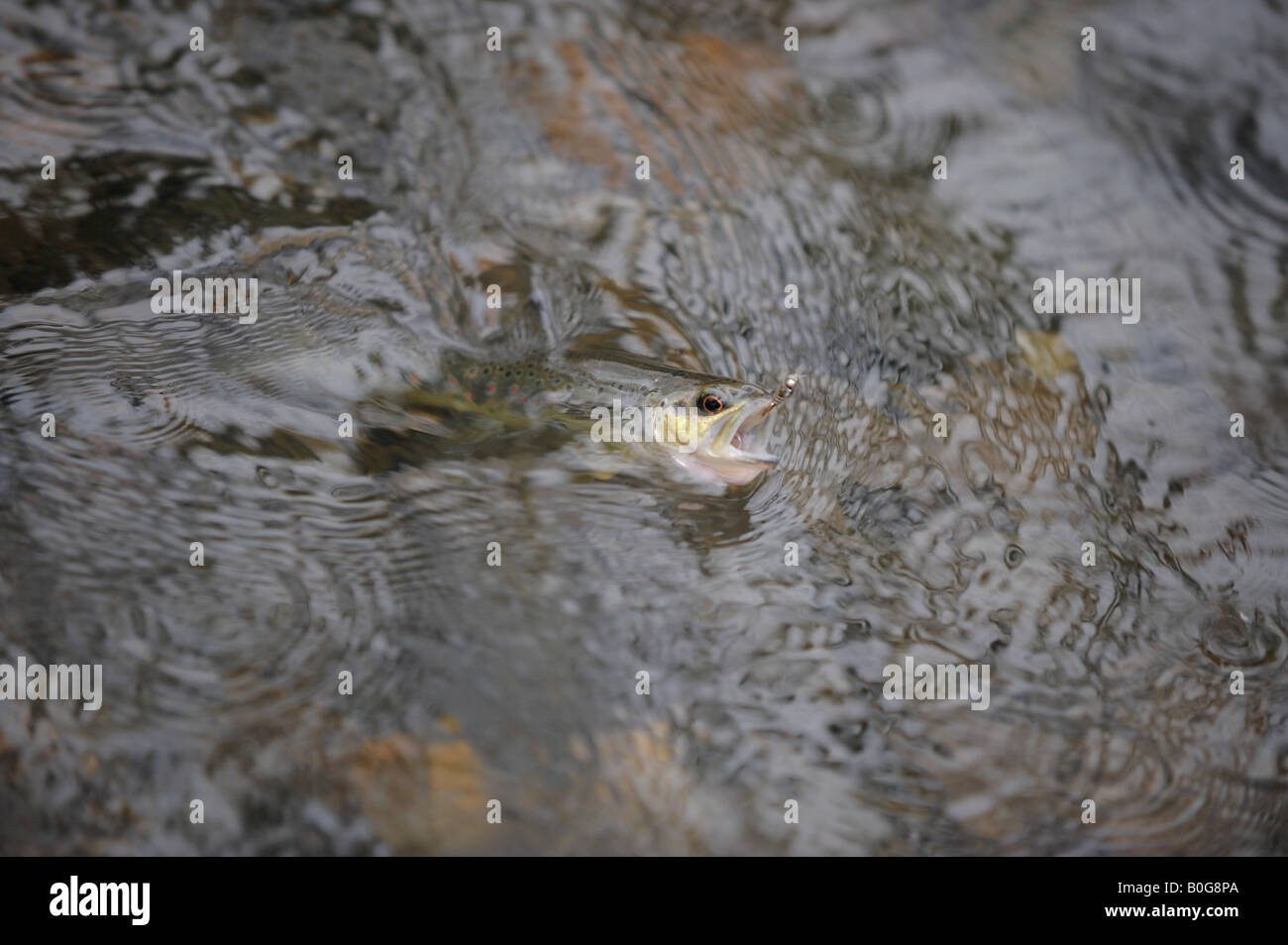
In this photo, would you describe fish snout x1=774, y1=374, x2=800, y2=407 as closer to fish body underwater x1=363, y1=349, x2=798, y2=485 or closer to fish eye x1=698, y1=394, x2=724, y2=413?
fish body underwater x1=363, y1=349, x2=798, y2=485

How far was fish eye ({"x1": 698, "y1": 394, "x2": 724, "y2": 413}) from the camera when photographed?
277 centimetres

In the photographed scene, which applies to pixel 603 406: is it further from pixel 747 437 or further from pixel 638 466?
pixel 747 437

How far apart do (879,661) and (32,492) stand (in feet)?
7.90

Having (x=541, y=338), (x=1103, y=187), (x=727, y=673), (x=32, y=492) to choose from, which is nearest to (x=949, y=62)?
(x=1103, y=187)

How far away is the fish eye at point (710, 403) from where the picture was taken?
2773mm

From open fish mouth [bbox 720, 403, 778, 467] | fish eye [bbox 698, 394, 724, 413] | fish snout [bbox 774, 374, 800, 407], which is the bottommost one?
open fish mouth [bbox 720, 403, 778, 467]

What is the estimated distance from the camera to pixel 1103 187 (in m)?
3.67

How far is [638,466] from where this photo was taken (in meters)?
2.90

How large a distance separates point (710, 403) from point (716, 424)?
0.07m

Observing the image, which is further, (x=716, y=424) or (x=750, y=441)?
(x=750, y=441)

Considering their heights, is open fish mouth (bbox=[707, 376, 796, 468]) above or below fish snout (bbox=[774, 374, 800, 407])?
below

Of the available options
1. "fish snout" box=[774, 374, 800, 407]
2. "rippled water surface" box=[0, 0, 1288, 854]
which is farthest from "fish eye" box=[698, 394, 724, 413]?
"rippled water surface" box=[0, 0, 1288, 854]

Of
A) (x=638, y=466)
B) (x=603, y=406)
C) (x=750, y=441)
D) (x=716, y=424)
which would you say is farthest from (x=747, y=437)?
(x=603, y=406)

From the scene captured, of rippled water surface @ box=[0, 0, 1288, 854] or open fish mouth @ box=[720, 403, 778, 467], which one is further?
open fish mouth @ box=[720, 403, 778, 467]
